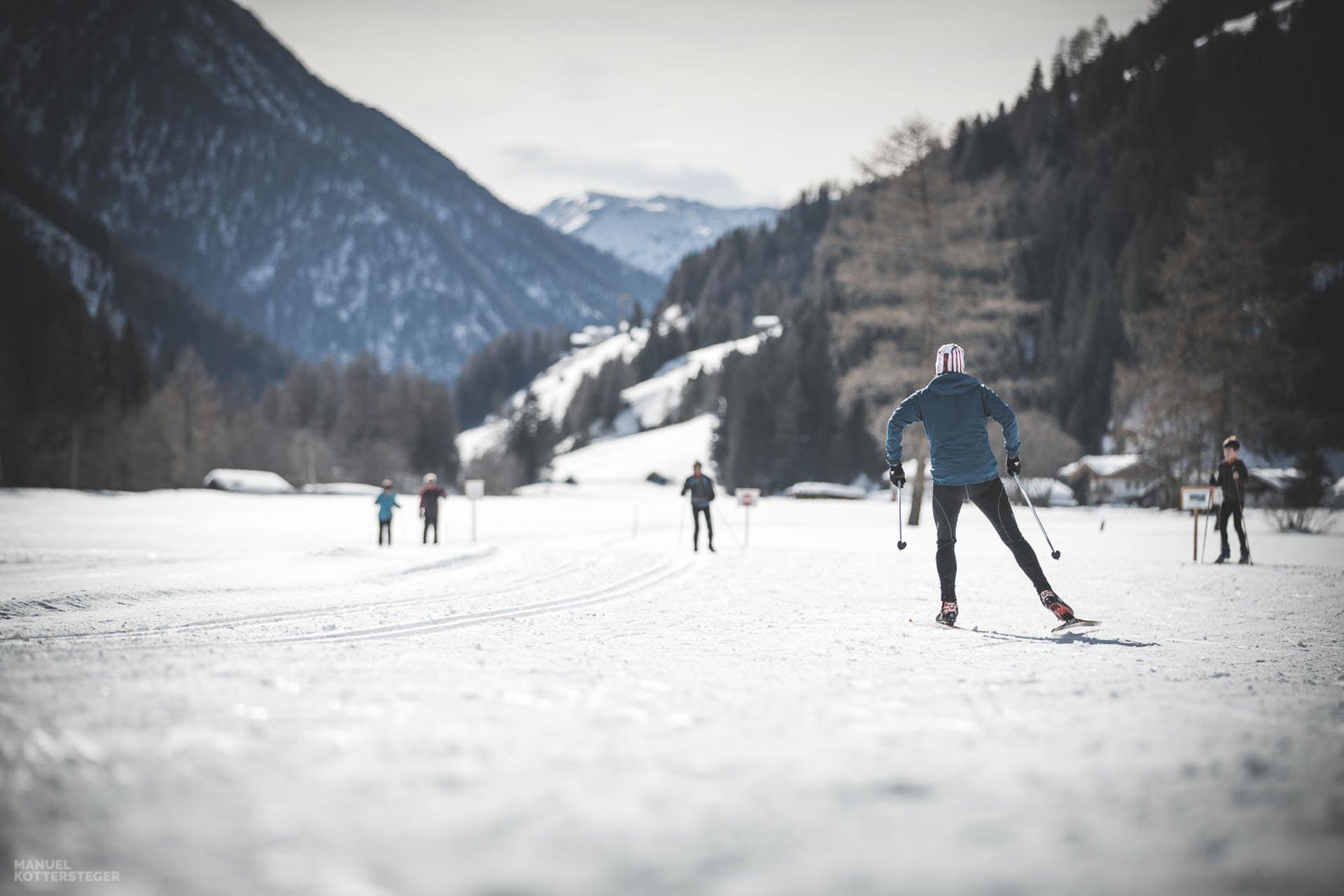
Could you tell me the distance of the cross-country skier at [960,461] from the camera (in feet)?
22.1

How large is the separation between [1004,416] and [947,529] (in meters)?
1.08

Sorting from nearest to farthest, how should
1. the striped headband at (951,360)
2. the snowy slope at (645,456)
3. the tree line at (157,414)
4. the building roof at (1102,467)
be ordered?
the striped headband at (951,360)
the tree line at (157,414)
the building roof at (1102,467)
the snowy slope at (645,456)

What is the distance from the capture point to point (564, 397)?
176m

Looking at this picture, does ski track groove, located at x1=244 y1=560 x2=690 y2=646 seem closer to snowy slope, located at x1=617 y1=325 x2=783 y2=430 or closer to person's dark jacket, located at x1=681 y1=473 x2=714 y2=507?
person's dark jacket, located at x1=681 y1=473 x2=714 y2=507

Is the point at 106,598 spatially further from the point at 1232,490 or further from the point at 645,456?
the point at 645,456

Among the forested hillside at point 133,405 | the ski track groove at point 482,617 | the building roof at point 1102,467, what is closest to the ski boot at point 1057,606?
the ski track groove at point 482,617

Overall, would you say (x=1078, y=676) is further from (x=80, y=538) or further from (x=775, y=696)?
(x=80, y=538)

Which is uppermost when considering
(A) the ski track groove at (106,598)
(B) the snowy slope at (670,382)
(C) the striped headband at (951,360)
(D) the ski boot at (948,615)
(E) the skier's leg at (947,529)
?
(B) the snowy slope at (670,382)

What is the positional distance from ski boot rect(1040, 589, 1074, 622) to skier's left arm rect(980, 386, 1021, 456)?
1.19m

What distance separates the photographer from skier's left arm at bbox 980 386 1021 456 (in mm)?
6879

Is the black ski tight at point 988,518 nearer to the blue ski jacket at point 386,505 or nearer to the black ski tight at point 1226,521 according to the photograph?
the black ski tight at point 1226,521

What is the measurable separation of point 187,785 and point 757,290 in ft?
629

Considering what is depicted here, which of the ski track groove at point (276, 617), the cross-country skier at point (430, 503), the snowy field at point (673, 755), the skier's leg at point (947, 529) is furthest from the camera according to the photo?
the cross-country skier at point (430, 503)

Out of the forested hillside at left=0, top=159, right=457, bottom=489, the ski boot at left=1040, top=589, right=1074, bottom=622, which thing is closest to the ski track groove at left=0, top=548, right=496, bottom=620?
the ski boot at left=1040, top=589, right=1074, bottom=622
